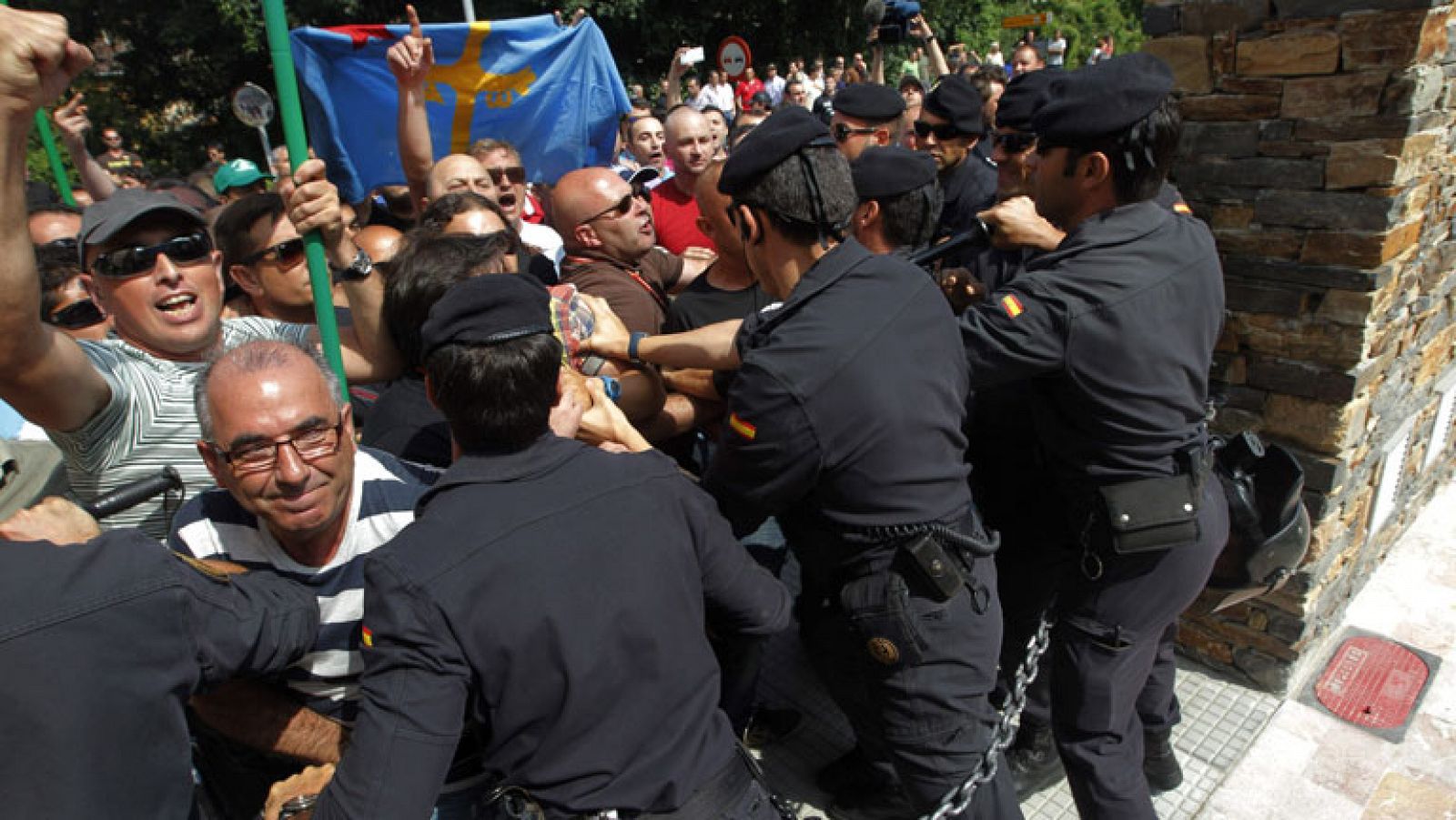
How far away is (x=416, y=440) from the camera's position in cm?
253

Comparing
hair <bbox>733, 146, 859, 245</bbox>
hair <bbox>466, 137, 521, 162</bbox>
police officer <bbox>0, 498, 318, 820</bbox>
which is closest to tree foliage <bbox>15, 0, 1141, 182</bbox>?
hair <bbox>466, 137, 521, 162</bbox>

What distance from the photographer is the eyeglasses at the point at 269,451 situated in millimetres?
1787

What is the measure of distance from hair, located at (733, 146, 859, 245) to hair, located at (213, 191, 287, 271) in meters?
2.03

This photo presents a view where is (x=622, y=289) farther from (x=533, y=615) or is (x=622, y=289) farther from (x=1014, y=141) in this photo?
(x=533, y=615)

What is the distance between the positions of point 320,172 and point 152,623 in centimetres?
135

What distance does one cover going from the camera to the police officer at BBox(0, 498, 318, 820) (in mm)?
1292

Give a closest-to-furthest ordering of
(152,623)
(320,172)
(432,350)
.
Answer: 1. (152,623)
2. (432,350)
3. (320,172)

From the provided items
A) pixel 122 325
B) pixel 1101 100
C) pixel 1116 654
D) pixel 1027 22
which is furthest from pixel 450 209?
pixel 1027 22

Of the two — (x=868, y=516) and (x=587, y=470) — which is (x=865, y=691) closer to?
(x=868, y=516)

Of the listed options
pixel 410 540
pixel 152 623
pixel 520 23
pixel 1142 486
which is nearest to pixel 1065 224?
pixel 1142 486

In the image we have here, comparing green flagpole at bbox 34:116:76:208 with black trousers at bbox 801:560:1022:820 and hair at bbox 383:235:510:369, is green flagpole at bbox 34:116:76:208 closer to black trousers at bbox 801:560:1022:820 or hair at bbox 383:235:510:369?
hair at bbox 383:235:510:369

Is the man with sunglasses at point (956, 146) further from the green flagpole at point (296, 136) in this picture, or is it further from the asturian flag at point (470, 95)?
the green flagpole at point (296, 136)

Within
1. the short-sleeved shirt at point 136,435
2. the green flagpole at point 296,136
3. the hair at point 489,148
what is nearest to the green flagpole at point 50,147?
the hair at point 489,148

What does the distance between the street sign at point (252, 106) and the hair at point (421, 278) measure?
1.23m
